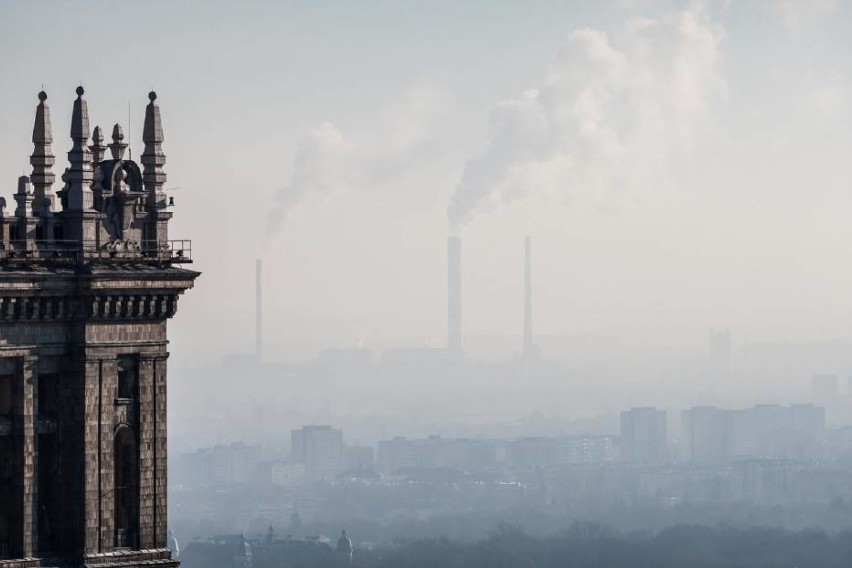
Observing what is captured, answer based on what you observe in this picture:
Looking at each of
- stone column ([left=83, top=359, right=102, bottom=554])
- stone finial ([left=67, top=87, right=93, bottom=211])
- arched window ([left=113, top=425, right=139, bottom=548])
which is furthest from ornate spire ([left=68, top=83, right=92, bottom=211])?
arched window ([left=113, top=425, right=139, bottom=548])

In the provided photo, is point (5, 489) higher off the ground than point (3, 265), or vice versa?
point (3, 265)

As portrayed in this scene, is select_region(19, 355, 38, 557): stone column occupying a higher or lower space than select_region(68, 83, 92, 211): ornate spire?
lower

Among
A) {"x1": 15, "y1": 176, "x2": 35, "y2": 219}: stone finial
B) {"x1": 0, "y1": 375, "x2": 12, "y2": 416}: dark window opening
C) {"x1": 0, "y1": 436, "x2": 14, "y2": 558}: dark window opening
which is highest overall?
{"x1": 15, "y1": 176, "x2": 35, "y2": 219}: stone finial

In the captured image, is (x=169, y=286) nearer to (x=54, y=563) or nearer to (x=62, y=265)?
(x=62, y=265)

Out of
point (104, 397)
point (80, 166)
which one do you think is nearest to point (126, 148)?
point (80, 166)

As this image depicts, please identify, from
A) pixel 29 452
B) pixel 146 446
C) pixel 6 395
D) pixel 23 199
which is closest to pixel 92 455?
pixel 29 452

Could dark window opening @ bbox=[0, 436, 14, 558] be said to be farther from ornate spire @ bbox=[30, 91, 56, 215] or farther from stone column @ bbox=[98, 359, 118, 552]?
ornate spire @ bbox=[30, 91, 56, 215]

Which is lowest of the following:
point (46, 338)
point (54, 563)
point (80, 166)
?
point (54, 563)
